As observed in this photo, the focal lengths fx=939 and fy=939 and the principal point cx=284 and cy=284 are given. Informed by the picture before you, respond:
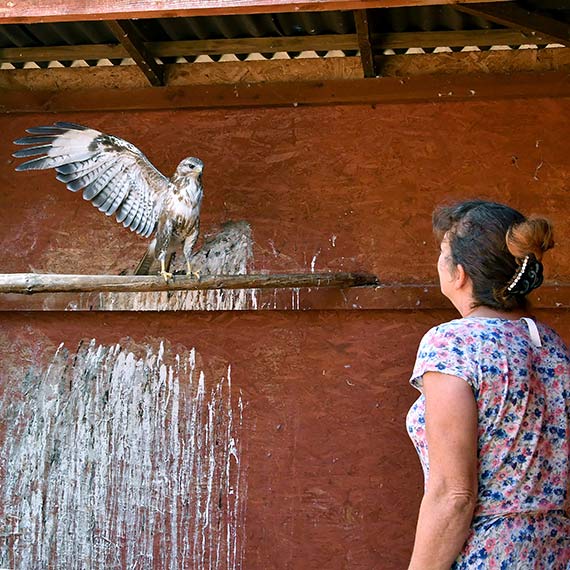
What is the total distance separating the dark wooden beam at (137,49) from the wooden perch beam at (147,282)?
104 centimetres

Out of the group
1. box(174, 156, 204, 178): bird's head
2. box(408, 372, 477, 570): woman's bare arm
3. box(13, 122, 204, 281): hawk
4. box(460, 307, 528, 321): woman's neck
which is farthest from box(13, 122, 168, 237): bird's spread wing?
box(408, 372, 477, 570): woman's bare arm

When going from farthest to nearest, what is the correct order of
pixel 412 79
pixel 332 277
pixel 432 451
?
pixel 412 79 → pixel 332 277 → pixel 432 451

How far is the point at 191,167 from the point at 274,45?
28.6 inches

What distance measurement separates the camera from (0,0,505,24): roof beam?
9.44 feet

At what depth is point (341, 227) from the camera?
14.4 ft

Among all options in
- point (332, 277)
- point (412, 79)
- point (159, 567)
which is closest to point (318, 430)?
point (332, 277)

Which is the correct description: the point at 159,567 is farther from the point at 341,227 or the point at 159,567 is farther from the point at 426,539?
the point at 426,539

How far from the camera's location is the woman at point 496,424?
1878 millimetres

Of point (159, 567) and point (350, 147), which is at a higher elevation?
point (350, 147)

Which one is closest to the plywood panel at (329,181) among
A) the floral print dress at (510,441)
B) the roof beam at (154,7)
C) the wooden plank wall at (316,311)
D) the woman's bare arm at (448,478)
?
the wooden plank wall at (316,311)

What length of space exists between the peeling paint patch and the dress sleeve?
7.99 ft

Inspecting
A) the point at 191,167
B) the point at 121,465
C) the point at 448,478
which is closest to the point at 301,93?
the point at 191,167

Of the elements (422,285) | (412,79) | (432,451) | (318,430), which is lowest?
(432,451)

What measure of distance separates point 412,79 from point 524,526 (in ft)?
9.43
